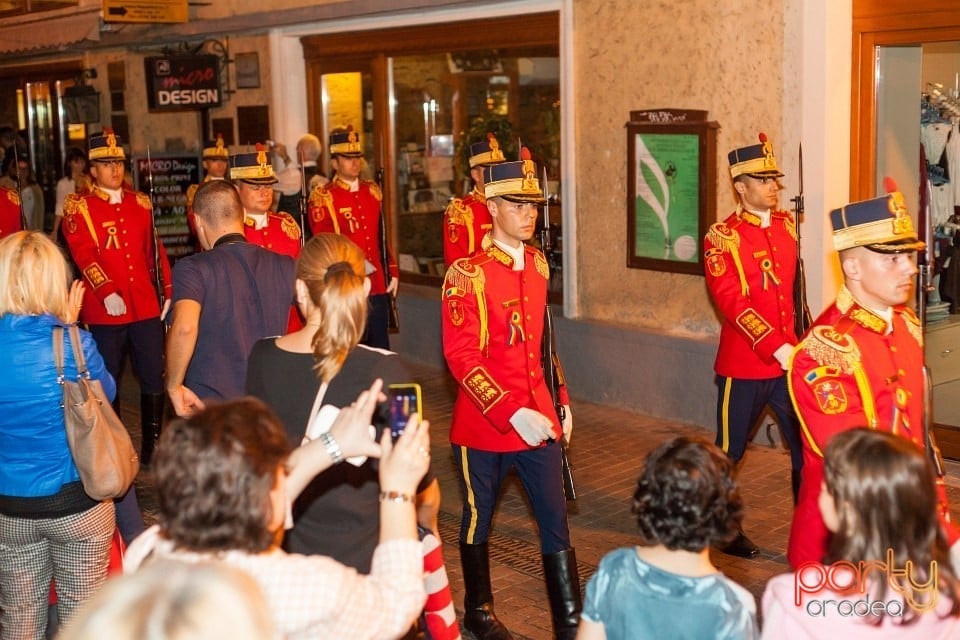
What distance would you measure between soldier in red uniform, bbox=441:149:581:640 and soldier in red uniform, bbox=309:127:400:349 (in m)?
4.52

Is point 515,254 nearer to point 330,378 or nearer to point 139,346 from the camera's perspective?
point 330,378

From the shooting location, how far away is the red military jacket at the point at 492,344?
18.3ft

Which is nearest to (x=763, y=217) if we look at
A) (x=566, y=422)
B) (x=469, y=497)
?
(x=566, y=422)

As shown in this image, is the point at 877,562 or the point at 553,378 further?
the point at 553,378

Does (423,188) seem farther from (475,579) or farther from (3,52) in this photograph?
(3,52)

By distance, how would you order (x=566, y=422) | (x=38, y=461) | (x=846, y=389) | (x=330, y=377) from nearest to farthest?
(x=330, y=377) → (x=846, y=389) → (x=38, y=461) → (x=566, y=422)

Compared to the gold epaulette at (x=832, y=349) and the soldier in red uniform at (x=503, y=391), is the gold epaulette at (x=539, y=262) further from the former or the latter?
the gold epaulette at (x=832, y=349)

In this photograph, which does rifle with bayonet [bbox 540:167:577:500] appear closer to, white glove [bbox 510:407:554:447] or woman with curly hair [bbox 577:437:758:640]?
white glove [bbox 510:407:554:447]

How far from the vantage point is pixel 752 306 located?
7039mm

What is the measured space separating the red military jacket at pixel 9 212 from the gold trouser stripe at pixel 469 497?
7.60 metres

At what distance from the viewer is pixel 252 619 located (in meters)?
2.23

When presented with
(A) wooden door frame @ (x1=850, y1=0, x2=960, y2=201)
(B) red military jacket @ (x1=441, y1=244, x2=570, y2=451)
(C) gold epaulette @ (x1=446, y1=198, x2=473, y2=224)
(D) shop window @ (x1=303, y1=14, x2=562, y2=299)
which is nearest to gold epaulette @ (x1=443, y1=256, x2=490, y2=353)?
(B) red military jacket @ (x1=441, y1=244, x2=570, y2=451)

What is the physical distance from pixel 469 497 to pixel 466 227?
3.81 metres

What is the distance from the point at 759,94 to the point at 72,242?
197 inches
